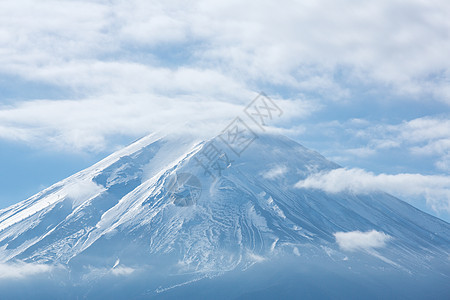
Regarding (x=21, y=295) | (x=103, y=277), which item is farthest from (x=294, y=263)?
(x=21, y=295)

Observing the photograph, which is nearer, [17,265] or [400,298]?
[400,298]

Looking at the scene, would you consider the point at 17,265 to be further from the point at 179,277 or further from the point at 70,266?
the point at 179,277

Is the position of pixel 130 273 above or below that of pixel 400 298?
above

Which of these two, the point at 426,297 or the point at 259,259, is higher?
the point at 259,259

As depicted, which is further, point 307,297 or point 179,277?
point 179,277

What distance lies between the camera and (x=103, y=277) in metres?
194

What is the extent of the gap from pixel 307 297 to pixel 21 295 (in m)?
78.0

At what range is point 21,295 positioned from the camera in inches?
7318

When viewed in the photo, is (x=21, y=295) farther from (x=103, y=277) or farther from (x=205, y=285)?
(x=205, y=285)

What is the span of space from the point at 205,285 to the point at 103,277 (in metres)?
31.2

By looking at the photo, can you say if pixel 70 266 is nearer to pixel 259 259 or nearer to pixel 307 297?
pixel 259 259

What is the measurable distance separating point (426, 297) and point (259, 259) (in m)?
47.9

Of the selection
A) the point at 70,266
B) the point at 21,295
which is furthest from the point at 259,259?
the point at 21,295

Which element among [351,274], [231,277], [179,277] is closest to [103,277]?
[179,277]
